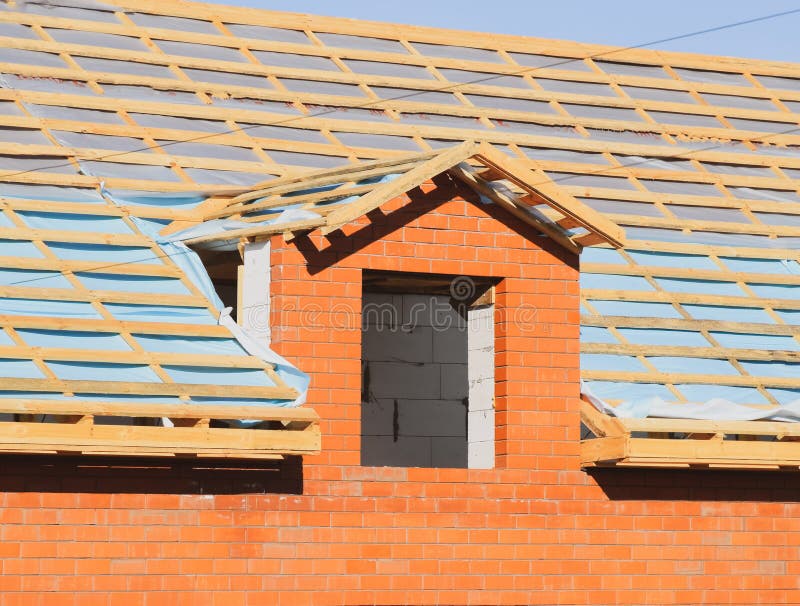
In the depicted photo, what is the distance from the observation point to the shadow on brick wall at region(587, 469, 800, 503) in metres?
14.0

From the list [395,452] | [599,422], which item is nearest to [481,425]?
[599,422]

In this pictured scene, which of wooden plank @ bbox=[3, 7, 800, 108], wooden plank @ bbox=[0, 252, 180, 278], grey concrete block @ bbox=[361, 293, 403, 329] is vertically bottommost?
wooden plank @ bbox=[0, 252, 180, 278]

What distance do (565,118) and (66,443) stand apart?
8.52m

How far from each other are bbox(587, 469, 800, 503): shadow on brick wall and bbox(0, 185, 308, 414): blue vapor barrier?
10.9 feet

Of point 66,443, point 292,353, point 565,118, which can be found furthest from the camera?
point 565,118

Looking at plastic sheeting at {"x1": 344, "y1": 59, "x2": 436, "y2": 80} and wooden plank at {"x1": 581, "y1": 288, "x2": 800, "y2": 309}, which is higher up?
plastic sheeting at {"x1": 344, "y1": 59, "x2": 436, "y2": 80}

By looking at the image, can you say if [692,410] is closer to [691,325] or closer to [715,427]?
[715,427]

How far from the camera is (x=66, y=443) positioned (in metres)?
11.5

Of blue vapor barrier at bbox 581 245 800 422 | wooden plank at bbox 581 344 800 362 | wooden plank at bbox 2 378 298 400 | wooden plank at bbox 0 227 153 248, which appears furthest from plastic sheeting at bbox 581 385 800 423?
wooden plank at bbox 0 227 153 248

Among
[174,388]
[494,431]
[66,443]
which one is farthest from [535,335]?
[66,443]

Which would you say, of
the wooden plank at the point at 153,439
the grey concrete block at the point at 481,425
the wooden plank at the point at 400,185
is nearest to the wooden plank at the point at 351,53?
the wooden plank at the point at 400,185

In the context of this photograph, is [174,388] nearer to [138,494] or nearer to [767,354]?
[138,494]

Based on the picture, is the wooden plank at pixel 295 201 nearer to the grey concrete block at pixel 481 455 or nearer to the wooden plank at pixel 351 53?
the grey concrete block at pixel 481 455

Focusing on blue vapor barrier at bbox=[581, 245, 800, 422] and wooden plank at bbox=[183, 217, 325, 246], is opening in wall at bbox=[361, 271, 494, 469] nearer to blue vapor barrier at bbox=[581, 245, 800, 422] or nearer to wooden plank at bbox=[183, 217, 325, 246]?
blue vapor barrier at bbox=[581, 245, 800, 422]
